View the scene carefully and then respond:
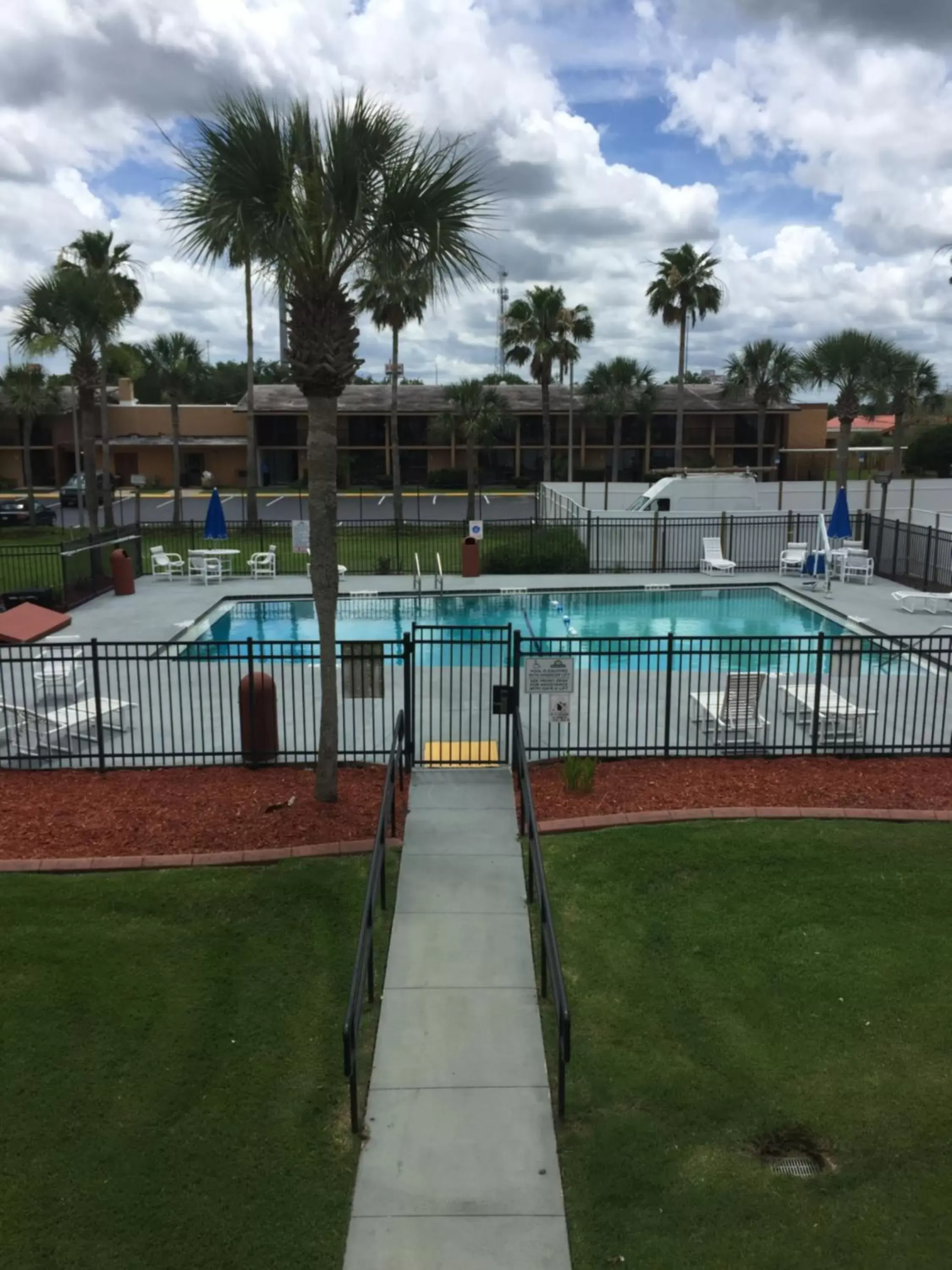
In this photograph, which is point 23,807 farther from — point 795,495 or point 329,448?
point 795,495

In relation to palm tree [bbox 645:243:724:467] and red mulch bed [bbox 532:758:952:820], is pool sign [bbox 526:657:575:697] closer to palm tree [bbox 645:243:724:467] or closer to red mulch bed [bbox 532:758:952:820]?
red mulch bed [bbox 532:758:952:820]

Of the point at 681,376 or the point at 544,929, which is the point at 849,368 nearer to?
the point at 681,376

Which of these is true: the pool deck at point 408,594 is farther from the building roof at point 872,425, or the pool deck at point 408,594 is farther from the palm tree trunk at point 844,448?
the building roof at point 872,425

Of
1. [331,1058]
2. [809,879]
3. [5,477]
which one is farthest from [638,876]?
[5,477]

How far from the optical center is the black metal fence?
10862mm

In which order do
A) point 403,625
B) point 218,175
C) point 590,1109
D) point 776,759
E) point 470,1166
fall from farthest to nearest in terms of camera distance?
point 403,625, point 776,759, point 218,175, point 590,1109, point 470,1166

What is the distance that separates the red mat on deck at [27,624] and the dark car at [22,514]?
89.1 ft

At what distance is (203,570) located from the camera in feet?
80.8

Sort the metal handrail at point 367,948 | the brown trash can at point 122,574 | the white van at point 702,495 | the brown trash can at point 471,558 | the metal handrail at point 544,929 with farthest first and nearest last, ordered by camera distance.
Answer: the white van at point 702,495
the brown trash can at point 471,558
the brown trash can at point 122,574
the metal handrail at point 544,929
the metal handrail at point 367,948

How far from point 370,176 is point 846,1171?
26.4ft

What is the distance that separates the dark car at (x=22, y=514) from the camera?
40.6 metres

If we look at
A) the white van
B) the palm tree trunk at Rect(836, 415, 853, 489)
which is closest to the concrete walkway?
the white van

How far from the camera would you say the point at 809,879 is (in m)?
8.29

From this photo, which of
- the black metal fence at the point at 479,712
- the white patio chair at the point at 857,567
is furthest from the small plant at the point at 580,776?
the white patio chair at the point at 857,567
